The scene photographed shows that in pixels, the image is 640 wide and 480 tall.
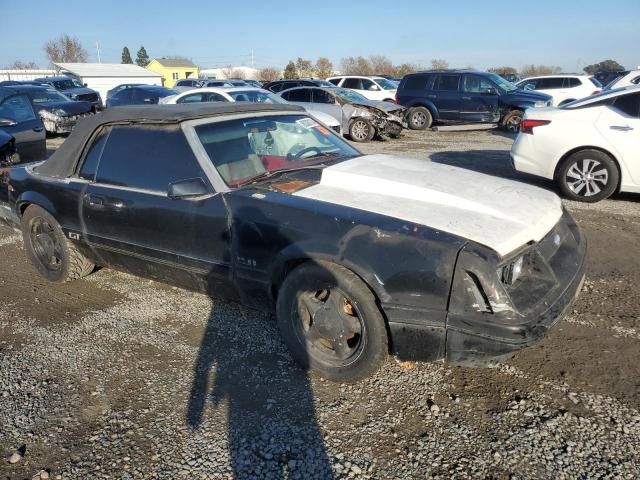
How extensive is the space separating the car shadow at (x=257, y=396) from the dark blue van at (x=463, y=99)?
13.6 m

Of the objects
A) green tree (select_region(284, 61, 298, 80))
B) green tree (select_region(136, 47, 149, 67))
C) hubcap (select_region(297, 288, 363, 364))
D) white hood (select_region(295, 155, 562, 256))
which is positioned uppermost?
green tree (select_region(136, 47, 149, 67))

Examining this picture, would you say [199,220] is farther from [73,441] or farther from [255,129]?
[73,441]

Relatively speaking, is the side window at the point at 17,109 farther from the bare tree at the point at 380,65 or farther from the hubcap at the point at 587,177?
the bare tree at the point at 380,65

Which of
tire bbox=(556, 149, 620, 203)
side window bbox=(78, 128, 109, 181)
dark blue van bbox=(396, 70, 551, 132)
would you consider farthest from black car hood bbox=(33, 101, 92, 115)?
tire bbox=(556, 149, 620, 203)

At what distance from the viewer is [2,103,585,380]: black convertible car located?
8.14ft

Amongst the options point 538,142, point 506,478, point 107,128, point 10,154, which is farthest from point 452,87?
point 506,478

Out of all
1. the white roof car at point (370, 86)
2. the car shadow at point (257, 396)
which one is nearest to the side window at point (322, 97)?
the white roof car at point (370, 86)

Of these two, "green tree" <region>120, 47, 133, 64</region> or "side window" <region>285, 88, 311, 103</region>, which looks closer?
"side window" <region>285, 88, 311, 103</region>

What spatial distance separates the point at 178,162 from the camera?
3402 mm

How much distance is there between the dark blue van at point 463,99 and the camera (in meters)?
14.9

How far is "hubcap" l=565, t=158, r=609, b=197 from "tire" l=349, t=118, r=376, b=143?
7.36 meters

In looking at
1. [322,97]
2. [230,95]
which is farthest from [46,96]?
[322,97]

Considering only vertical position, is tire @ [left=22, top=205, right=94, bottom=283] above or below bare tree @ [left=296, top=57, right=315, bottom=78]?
below

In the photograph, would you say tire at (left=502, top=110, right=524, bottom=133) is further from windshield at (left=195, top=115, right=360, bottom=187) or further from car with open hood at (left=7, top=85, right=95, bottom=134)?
car with open hood at (left=7, top=85, right=95, bottom=134)
